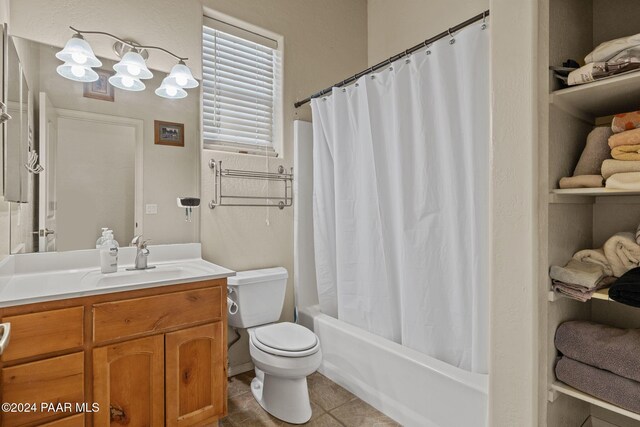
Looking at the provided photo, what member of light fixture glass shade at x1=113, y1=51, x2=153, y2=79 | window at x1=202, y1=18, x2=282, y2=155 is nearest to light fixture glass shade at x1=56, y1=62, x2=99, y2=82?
light fixture glass shade at x1=113, y1=51, x2=153, y2=79

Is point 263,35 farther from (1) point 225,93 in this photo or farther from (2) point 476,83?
(2) point 476,83

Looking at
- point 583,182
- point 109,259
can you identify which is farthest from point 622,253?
point 109,259

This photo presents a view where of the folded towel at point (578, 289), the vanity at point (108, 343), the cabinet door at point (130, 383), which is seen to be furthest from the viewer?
the cabinet door at point (130, 383)

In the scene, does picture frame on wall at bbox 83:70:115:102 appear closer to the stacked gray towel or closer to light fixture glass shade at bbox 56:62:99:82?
light fixture glass shade at bbox 56:62:99:82

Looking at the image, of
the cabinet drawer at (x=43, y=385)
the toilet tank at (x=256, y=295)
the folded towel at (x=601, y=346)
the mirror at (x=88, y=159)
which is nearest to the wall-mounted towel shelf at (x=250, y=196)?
the mirror at (x=88, y=159)

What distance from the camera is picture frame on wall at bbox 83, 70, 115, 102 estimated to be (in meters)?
1.94

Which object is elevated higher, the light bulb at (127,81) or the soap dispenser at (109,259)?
the light bulb at (127,81)

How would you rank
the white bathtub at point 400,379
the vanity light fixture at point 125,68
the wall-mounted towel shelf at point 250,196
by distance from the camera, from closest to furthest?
1. the white bathtub at point 400,379
2. the vanity light fixture at point 125,68
3. the wall-mounted towel shelf at point 250,196

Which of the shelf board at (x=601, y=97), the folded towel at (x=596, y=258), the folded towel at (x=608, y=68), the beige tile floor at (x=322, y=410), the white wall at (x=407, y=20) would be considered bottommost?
the beige tile floor at (x=322, y=410)

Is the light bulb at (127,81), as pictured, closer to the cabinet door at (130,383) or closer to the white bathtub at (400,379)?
the cabinet door at (130,383)

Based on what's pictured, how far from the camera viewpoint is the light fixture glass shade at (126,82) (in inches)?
78.5

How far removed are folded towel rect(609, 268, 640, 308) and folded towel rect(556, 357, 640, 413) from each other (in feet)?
0.92

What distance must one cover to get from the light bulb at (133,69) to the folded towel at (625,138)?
88.6 inches

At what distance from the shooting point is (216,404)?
1.79 metres
